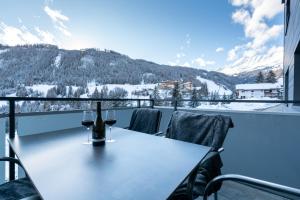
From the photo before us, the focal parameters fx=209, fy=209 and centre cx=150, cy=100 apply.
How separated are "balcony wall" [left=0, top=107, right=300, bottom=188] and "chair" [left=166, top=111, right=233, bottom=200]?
1468mm

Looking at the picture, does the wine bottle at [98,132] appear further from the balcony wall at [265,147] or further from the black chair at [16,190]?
the balcony wall at [265,147]

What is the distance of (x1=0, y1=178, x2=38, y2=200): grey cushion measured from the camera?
4.11ft

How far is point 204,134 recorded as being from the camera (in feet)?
5.79

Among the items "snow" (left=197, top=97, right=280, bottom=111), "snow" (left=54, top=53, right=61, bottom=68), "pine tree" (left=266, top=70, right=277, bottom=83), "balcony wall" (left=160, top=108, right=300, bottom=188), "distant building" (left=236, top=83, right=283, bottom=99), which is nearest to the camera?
"balcony wall" (left=160, top=108, right=300, bottom=188)

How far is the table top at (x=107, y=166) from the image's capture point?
706 millimetres

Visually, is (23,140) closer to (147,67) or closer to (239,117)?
(239,117)

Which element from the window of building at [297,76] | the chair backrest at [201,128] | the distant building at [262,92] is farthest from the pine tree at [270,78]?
the chair backrest at [201,128]

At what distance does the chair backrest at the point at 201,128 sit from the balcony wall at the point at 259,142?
1.44m

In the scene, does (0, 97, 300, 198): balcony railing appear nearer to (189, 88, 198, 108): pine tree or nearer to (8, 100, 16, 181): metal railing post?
(189, 88, 198, 108): pine tree

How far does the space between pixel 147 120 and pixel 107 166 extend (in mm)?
1465

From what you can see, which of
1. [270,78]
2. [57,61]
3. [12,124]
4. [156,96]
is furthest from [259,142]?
[57,61]

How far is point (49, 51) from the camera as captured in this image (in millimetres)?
5309

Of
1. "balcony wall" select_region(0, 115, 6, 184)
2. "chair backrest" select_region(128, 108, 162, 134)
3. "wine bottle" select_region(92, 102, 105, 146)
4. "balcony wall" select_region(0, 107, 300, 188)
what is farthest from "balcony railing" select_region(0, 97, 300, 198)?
"wine bottle" select_region(92, 102, 105, 146)

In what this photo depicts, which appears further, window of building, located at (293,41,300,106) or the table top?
window of building, located at (293,41,300,106)
